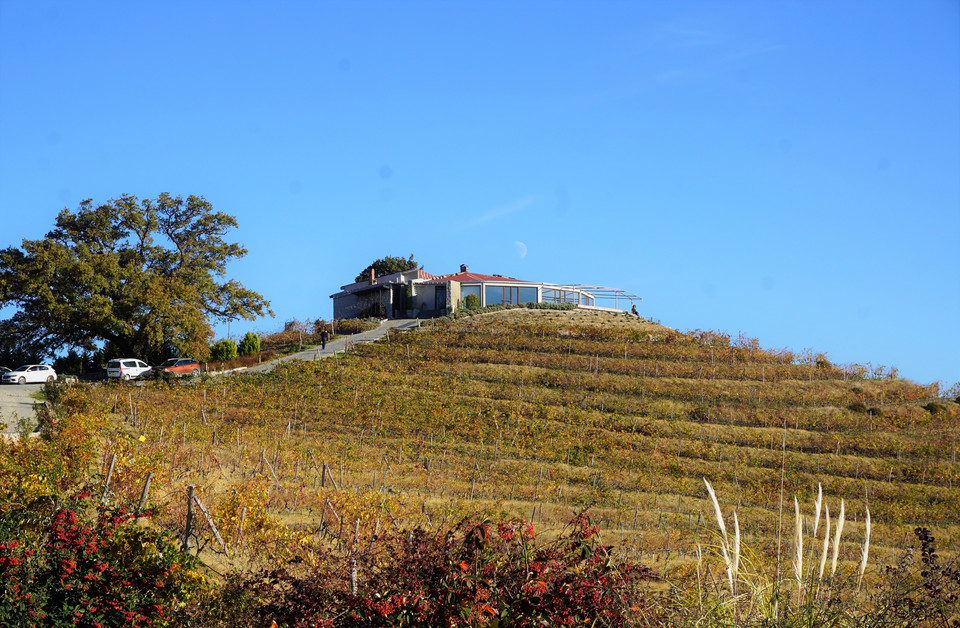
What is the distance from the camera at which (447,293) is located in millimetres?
52188

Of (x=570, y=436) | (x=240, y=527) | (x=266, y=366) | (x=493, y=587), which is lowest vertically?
(x=240, y=527)

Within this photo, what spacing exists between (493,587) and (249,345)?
4483 cm

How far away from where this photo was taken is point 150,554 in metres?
8.07

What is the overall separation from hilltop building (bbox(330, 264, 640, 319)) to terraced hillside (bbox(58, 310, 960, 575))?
25.9 feet

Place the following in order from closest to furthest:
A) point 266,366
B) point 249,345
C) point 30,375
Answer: point 30,375 → point 266,366 → point 249,345

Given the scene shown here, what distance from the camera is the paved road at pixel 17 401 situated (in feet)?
73.4

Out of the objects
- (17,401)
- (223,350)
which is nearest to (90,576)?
(17,401)

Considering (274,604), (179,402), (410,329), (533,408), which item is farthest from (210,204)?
(274,604)

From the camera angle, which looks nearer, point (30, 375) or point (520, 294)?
point (30, 375)

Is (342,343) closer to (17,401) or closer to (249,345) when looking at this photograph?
→ (249,345)

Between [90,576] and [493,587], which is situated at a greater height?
[493,587]

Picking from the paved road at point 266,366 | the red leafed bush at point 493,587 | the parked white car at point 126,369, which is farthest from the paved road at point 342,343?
the red leafed bush at point 493,587

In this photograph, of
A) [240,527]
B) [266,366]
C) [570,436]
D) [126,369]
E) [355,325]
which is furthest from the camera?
[355,325]

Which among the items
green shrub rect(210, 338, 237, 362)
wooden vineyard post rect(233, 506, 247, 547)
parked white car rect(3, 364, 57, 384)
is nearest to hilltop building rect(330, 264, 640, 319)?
green shrub rect(210, 338, 237, 362)
